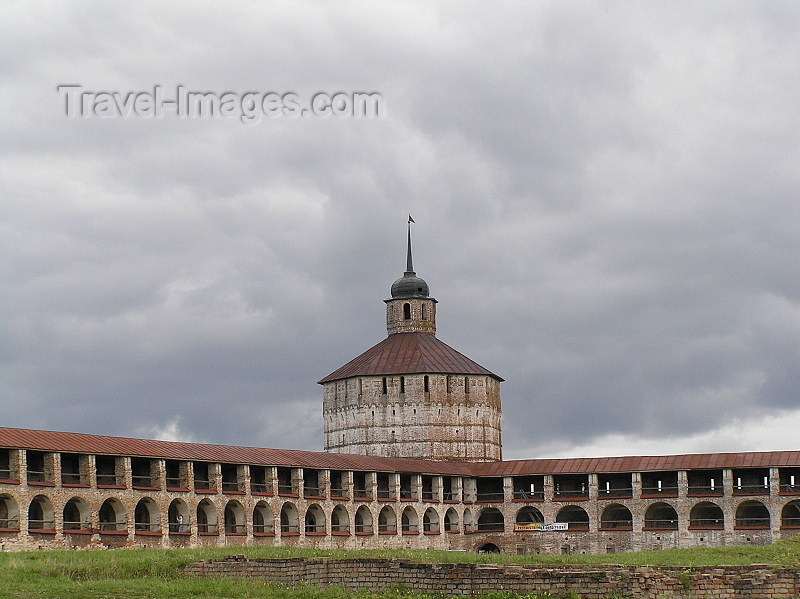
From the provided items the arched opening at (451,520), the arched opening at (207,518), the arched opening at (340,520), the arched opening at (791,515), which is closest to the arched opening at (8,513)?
the arched opening at (207,518)

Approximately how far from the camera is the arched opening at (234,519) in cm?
5741

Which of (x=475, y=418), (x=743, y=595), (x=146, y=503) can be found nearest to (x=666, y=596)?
(x=743, y=595)

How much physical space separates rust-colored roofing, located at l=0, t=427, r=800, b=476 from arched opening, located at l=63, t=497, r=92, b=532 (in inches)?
82.9

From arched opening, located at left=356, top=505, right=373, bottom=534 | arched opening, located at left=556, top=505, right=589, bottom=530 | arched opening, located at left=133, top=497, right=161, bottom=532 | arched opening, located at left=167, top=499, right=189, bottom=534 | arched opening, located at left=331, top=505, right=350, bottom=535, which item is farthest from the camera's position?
arched opening, located at left=556, top=505, right=589, bottom=530

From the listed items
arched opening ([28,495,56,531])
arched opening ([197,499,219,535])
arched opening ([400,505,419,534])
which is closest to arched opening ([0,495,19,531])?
arched opening ([28,495,56,531])

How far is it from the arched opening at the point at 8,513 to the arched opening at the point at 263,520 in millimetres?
13976

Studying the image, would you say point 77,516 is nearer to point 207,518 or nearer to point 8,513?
point 8,513

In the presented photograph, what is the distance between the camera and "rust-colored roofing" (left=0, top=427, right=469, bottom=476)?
160 feet

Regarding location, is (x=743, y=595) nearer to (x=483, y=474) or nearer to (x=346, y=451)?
(x=483, y=474)

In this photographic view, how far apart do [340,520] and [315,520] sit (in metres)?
1.87

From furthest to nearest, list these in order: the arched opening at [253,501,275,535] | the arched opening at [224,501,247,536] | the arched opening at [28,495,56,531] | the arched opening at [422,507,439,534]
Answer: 1. the arched opening at [422,507,439,534]
2. the arched opening at [253,501,275,535]
3. the arched opening at [224,501,247,536]
4. the arched opening at [28,495,56,531]

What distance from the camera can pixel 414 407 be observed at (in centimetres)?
7956

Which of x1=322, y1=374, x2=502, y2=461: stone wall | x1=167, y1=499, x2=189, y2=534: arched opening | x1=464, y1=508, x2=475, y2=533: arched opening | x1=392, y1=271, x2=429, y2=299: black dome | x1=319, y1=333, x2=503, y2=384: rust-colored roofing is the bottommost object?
x1=464, y1=508, x2=475, y2=533: arched opening

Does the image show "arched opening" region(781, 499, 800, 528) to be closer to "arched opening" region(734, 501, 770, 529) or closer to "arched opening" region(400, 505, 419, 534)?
"arched opening" region(734, 501, 770, 529)
